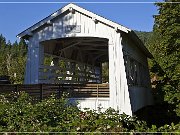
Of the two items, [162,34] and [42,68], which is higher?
[162,34]

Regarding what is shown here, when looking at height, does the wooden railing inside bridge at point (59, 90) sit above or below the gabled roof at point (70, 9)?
below

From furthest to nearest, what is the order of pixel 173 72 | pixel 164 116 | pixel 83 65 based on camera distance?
pixel 83 65 < pixel 164 116 < pixel 173 72

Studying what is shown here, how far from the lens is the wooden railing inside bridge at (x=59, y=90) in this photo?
43.8ft

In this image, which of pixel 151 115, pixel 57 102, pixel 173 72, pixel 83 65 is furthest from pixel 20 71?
pixel 57 102

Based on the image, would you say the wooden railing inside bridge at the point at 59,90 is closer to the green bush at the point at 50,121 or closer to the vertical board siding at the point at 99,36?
the vertical board siding at the point at 99,36

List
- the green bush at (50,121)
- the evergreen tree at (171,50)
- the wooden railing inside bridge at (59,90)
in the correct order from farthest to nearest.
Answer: the evergreen tree at (171,50) < the wooden railing inside bridge at (59,90) < the green bush at (50,121)

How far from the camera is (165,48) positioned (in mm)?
18016

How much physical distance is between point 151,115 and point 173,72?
4768mm

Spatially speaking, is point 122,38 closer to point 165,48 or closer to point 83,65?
point 165,48

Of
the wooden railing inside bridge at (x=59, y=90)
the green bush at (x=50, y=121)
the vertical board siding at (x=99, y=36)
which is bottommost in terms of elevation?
the green bush at (x=50, y=121)

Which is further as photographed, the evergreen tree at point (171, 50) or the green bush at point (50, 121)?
the evergreen tree at point (171, 50)

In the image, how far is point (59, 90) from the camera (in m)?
14.1

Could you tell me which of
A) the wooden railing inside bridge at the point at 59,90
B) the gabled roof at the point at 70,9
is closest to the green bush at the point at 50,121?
the wooden railing inside bridge at the point at 59,90

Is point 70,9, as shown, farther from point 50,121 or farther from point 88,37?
point 50,121
